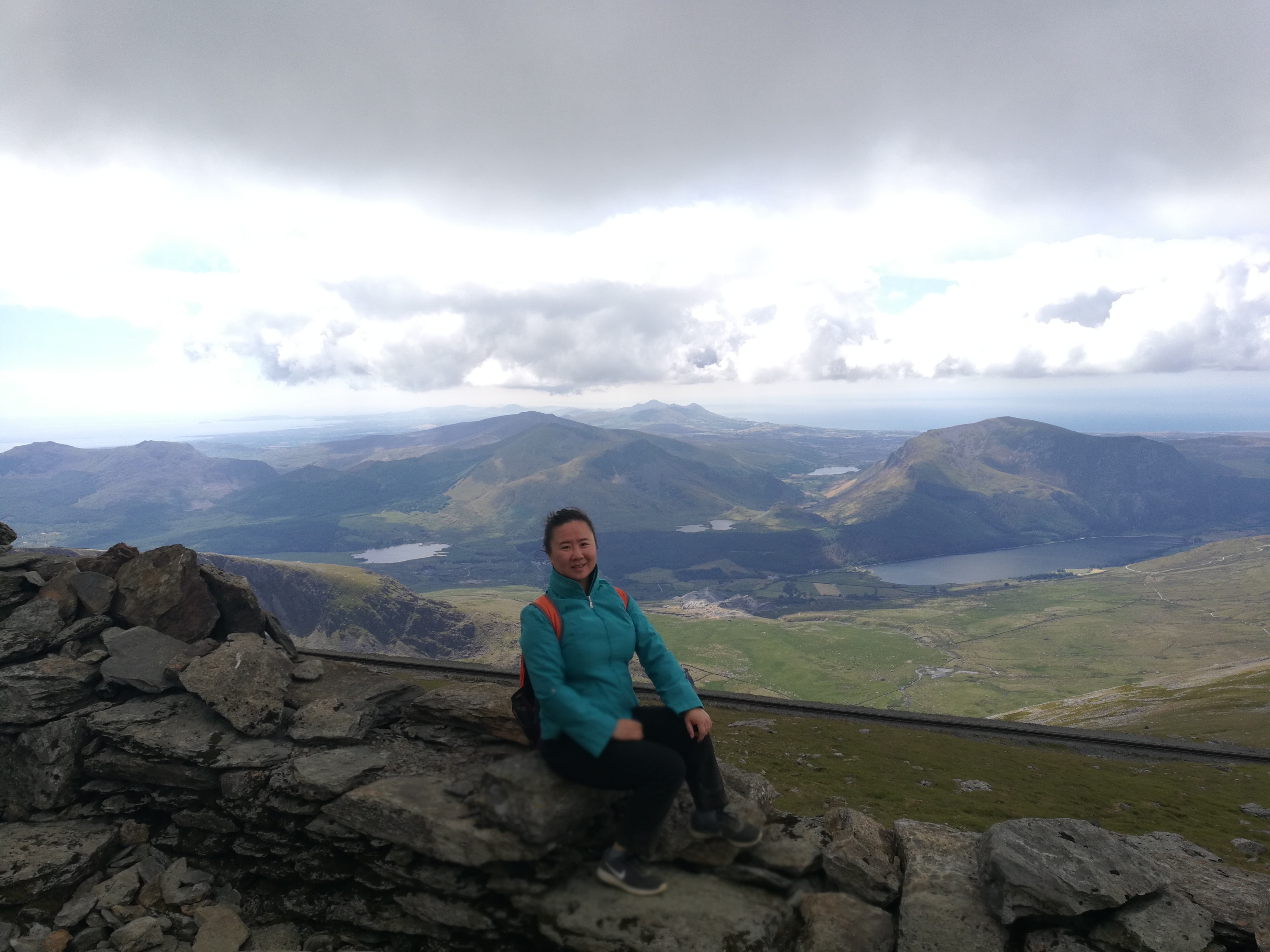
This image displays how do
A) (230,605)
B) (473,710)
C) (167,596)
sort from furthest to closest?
1. (230,605)
2. (167,596)
3. (473,710)

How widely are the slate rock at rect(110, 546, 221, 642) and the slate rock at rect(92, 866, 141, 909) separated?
5846 mm

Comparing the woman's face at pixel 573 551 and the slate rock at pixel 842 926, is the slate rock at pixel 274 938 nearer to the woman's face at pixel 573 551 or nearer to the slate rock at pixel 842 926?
the woman's face at pixel 573 551

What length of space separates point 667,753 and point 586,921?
2634 millimetres

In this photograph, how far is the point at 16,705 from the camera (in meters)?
12.1

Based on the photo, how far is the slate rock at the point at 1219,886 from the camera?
24.8ft

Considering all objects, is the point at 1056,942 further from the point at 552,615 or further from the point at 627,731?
the point at 552,615

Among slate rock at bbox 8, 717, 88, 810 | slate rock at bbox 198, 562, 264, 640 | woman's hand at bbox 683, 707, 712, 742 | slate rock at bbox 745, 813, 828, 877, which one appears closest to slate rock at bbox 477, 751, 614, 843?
woman's hand at bbox 683, 707, 712, 742

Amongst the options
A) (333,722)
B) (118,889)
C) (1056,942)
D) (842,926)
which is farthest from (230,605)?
(1056,942)

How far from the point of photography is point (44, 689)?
12.4 metres

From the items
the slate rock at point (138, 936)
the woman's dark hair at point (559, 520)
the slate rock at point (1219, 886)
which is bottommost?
the slate rock at point (138, 936)

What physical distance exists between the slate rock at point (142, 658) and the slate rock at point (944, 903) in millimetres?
14928

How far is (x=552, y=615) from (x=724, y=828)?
3.92 m

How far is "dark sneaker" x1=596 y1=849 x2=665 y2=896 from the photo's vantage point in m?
8.10

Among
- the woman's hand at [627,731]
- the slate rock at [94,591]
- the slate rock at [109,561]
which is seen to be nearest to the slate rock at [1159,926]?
the woman's hand at [627,731]
